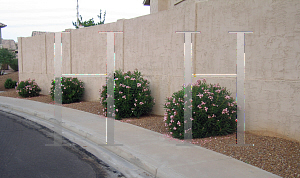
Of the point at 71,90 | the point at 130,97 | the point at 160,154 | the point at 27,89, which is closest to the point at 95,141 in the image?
the point at 160,154

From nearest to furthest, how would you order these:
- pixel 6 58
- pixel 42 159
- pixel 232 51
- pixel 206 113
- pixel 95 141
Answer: pixel 42 159, pixel 206 113, pixel 95 141, pixel 232 51, pixel 6 58

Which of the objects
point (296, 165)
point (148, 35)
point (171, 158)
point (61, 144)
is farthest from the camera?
point (148, 35)

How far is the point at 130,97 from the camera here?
8984 millimetres

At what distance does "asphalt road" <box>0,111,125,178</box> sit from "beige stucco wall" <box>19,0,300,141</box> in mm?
3702

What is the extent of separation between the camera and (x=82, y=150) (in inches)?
249

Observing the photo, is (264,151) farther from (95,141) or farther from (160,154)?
(95,141)

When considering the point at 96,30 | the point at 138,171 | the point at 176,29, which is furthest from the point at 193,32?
the point at 96,30

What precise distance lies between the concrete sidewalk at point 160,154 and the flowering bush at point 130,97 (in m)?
0.73

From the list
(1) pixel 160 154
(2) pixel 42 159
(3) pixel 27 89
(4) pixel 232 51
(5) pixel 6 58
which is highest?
(5) pixel 6 58

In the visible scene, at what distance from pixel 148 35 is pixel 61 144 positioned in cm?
492

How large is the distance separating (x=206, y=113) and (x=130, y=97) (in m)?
3.24

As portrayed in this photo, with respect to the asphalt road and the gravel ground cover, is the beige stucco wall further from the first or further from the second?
the asphalt road

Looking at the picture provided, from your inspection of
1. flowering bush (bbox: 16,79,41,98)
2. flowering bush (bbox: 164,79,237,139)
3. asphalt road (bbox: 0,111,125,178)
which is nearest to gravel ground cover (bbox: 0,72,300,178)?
flowering bush (bbox: 164,79,237,139)

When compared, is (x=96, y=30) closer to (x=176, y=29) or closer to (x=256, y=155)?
(x=176, y=29)
